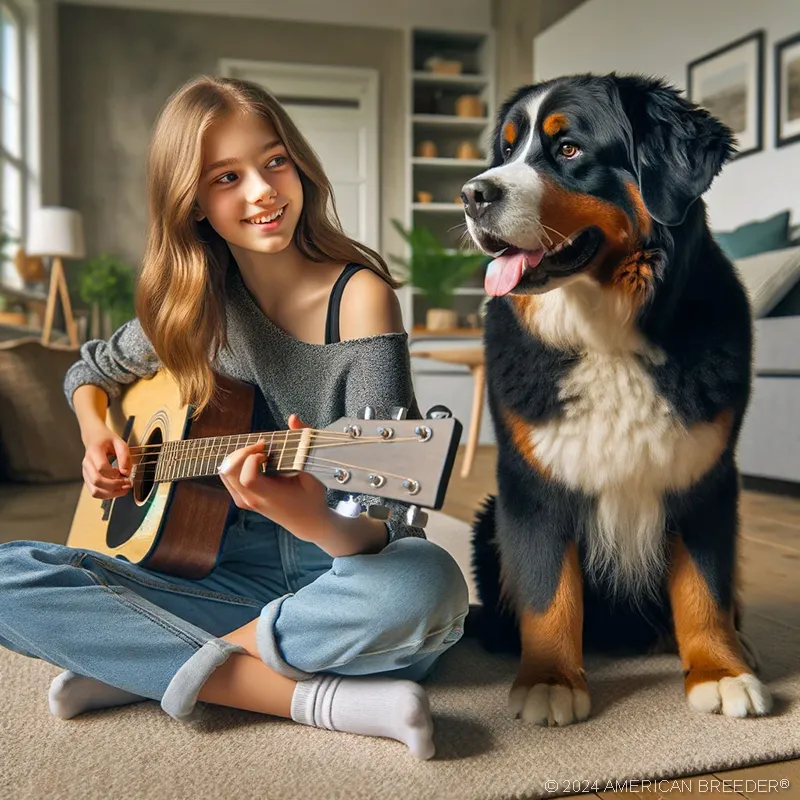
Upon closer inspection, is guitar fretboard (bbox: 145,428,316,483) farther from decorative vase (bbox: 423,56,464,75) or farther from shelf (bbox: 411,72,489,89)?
decorative vase (bbox: 423,56,464,75)

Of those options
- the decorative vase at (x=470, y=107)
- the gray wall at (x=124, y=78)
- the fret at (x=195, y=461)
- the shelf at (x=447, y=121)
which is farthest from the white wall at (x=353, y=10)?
the fret at (x=195, y=461)

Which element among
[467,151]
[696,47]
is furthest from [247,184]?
[467,151]

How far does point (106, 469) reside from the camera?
1.30m

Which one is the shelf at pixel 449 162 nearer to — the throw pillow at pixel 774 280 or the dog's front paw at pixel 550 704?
the throw pillow at pixel 774 280

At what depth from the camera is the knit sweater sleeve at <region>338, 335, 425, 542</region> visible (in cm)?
117

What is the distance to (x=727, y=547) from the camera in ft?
3.90

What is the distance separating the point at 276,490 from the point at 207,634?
26 cm

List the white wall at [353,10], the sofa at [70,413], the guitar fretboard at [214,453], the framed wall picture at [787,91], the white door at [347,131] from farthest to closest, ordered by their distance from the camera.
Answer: the white door at [347,131] → the white wall at [353,10] → the framed wall picture at [787,91] → the sofa at [70,413] → the guitar fretboard at [214,453]

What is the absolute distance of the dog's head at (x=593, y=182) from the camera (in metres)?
1.08

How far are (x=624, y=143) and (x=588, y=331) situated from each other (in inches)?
9.9

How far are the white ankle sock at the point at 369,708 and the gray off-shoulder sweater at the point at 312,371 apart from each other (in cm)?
21

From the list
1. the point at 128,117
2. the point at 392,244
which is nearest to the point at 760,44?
the point at 392,244

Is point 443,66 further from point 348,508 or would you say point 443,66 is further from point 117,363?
point 348,508

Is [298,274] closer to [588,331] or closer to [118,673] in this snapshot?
[588,331]
